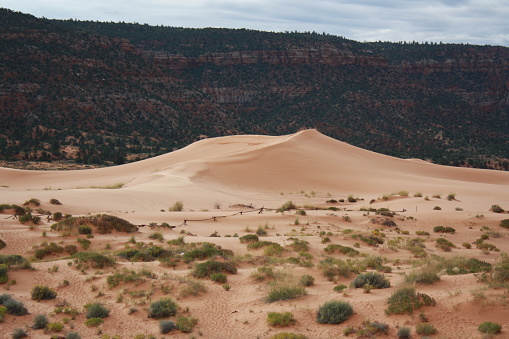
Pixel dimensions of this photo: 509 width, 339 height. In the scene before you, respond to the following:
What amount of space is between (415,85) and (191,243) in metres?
95.5

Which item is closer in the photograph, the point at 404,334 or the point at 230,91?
the point at 404,334

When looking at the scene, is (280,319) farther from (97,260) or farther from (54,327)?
(97,260)

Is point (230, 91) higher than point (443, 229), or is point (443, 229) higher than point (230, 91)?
point (230, 91)

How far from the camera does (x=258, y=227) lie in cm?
2120

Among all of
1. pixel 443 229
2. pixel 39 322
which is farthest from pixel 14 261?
pixel 443 229

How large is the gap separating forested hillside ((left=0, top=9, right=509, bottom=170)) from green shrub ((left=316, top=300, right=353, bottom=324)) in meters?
47.8

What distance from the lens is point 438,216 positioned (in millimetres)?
24875

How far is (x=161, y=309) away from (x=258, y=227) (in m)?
10.9

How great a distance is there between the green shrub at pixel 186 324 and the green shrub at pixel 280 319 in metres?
1.38

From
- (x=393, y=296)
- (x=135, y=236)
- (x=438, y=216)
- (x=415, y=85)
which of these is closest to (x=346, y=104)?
(x=415, y=85)

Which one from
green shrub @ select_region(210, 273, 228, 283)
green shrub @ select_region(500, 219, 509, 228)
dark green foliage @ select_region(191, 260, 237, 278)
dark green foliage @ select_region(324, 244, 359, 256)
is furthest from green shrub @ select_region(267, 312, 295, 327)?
green shrub @ select_region(500, 219, 509, 228)

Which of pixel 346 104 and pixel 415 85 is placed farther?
pixel 415 85

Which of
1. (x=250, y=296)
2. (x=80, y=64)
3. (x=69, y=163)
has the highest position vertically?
(x=80, y=64)

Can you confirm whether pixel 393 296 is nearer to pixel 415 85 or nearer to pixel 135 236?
pixel 135 236
